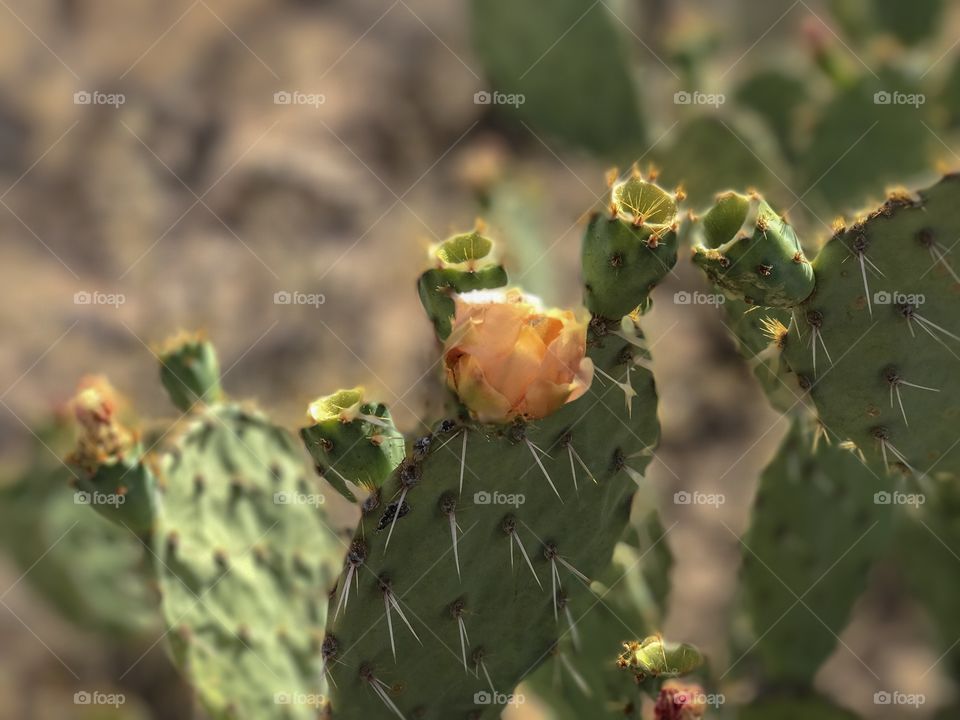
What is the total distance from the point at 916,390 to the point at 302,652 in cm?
115

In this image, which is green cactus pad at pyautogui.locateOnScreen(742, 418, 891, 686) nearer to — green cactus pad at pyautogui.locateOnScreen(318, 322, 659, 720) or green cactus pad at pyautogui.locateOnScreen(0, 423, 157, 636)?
green cactus pad at pyautogui.locateOnScreen(318, 322, 659, 720)

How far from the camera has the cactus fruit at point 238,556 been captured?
1.83 meters

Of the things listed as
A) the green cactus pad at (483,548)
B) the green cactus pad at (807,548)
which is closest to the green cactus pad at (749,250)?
the green cactus pad at (483,548)

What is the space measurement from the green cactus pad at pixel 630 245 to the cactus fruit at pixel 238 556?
35.6 inches

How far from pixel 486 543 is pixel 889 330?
1.92 ft

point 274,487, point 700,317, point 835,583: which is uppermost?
point 274,487

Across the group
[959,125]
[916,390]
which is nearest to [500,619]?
[916,390]

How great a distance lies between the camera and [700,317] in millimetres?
4035

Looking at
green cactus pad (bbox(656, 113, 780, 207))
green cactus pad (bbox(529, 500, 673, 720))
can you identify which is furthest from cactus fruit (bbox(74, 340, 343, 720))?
green cactus pad (bbox(656, 113, 780, 207))

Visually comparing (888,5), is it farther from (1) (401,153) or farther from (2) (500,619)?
(2) (500,619)

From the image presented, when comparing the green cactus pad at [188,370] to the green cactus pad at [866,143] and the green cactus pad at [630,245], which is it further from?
the green cactus pad at [866,143]

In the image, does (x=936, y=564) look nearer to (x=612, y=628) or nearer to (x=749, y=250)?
(x=612, y=628)

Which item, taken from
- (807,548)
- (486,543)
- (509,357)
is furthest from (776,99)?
(509,357)

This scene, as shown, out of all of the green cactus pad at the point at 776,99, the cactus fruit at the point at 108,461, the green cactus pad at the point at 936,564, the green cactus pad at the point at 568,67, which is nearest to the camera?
the cactus fruit at the point at 108,461
